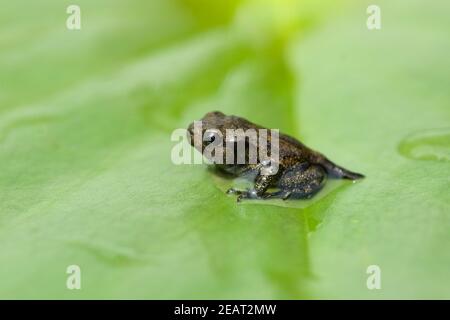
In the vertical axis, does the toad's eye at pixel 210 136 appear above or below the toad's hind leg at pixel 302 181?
above

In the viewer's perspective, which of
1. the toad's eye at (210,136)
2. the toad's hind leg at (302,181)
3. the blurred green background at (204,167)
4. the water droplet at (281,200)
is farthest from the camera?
the toad's eye at (210,136)

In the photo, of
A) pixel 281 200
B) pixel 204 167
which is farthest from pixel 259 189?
pixel 204 167

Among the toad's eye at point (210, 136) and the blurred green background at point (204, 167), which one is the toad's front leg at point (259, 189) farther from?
the toad's eye at point (210, 136)

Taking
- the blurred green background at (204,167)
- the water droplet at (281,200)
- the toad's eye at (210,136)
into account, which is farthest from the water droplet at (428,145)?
the toad's eye at (210,136)

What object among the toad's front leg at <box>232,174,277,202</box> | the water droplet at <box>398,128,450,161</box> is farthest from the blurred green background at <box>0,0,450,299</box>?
the toad's front leg at <box>232,174,277,202</box>
